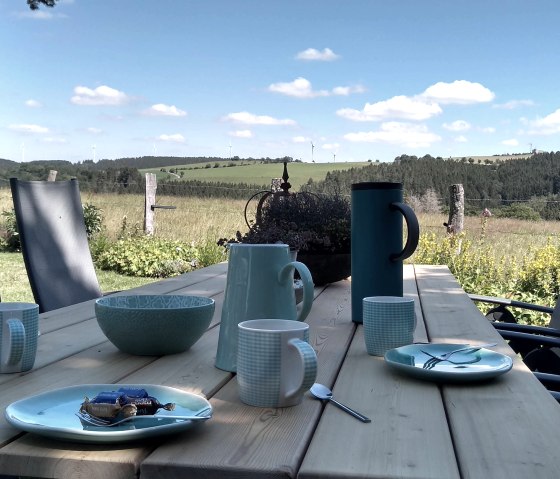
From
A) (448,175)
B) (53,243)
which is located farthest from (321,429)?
(448,175)

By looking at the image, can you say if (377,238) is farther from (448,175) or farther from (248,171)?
(248,171)

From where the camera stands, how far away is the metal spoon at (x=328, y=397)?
790mm

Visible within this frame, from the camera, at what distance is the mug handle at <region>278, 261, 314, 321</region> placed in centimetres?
93

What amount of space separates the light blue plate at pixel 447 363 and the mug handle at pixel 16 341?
1.90ft

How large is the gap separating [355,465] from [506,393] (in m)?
0.39

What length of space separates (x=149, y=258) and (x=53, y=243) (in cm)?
448

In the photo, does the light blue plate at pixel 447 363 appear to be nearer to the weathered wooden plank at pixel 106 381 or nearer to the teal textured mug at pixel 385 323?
the teal textured mug at pixel 385 323

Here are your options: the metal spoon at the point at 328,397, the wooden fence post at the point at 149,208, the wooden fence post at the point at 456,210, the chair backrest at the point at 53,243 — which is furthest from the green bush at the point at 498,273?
the wooden fence post at the point at 149,208

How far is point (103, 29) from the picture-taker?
35.4 meters

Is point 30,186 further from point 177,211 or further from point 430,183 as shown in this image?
point 430,183

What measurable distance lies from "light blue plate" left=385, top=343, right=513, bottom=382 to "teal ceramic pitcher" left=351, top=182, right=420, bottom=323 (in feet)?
1.04

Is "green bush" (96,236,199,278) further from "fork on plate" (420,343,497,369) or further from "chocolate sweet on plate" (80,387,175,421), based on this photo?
"chocolate sweet on plate" (80,387,175,421)

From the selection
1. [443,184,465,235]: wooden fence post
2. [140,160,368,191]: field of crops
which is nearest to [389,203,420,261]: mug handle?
[443,184,465,235]: wooden fence post

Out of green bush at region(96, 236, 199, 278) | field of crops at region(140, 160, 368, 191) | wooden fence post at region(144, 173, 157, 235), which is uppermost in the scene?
field of crops at region(140, 160, 368, 191)
